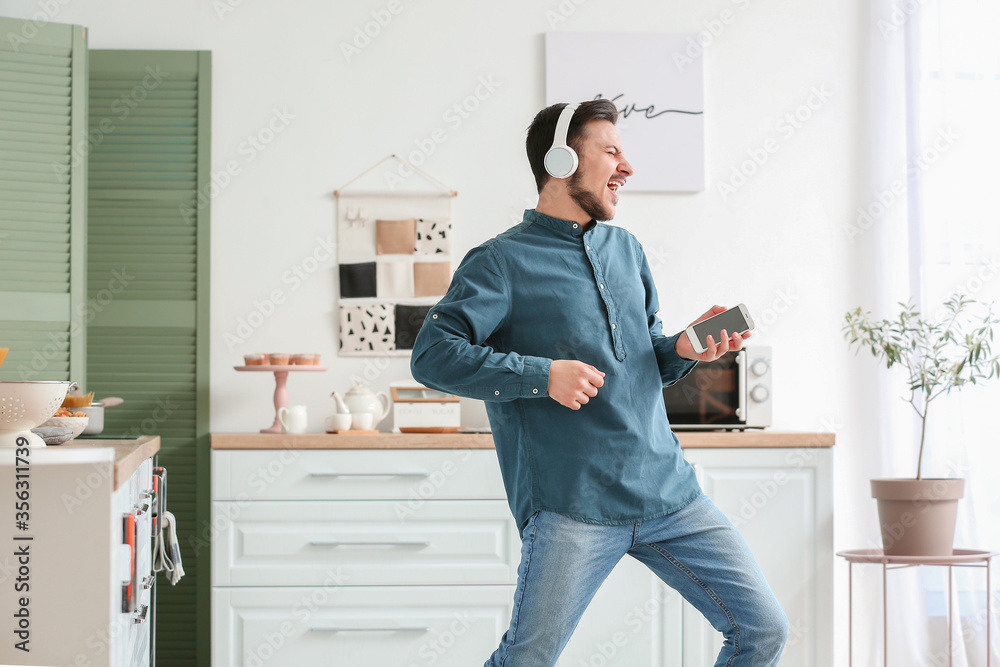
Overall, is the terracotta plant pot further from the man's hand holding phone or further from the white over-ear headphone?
the white over-ear headphone

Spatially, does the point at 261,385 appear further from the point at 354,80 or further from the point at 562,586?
the point at 562,586

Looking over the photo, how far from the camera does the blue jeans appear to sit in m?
1.58

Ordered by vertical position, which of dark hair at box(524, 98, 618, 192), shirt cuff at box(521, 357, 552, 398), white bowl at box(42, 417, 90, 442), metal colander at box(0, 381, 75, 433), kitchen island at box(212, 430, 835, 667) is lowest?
kitchen island at box(212, 430, 835, 667)

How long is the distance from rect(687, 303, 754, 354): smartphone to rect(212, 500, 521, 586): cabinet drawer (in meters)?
1.27

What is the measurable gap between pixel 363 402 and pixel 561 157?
154cm

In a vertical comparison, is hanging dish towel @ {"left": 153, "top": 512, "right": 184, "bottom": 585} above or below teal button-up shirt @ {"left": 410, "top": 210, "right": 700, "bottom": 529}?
below

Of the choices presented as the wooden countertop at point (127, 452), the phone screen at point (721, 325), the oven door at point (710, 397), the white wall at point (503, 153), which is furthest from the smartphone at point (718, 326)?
the white wall at point (503, 153)

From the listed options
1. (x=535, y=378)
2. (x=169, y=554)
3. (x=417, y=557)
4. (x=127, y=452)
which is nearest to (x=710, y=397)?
(x=417, y=557)

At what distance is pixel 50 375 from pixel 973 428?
10.3 feet

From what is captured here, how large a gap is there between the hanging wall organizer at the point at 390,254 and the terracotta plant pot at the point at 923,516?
170cm

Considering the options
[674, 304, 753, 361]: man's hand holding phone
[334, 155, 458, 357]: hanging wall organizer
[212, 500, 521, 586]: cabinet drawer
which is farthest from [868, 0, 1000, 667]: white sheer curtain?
[674, 304, 753, 361]: man's hand holding phone

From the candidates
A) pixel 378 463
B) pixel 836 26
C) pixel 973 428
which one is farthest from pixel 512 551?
pixel 836 26

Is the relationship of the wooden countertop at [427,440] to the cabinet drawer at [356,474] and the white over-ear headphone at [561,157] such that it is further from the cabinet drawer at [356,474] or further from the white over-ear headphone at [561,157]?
the white over-ear headphone at [561,157]

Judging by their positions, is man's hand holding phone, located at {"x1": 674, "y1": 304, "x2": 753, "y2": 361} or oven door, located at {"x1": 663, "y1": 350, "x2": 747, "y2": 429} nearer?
man's hand holding phone, located at {"x1": 674, "y1": 304, "x2": 753, "y2": 361}
